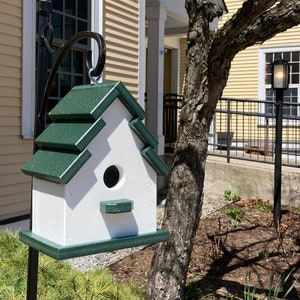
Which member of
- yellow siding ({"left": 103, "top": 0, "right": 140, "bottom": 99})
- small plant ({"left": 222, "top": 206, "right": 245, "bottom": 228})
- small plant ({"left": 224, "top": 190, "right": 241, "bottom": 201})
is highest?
yellow siding ({"left": 103, "top": 0, "right": 140, "bottom": 99})

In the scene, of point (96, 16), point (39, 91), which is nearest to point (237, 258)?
point (39, 91)

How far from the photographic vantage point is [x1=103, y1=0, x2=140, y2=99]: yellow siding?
7324 millimetres

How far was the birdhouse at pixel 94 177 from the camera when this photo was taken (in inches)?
70.8

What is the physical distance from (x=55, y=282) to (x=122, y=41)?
17.1ft

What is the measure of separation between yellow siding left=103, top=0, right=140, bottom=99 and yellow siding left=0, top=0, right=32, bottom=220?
5.99 feet

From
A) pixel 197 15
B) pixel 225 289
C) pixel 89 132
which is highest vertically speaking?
pixel 197 15

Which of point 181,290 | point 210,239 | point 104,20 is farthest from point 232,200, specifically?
point 181,290

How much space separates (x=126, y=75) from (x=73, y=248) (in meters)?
6.22

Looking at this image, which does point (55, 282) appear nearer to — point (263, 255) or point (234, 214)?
point (263, 255)

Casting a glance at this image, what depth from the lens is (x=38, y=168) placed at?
6.37 ft

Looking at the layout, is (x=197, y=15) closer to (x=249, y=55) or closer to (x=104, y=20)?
(x=104, y=20)

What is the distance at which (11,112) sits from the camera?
18.4ft

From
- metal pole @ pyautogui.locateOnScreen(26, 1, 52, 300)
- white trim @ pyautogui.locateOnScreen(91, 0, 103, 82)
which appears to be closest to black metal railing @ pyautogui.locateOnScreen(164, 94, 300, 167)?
white trim @ pyautogui.locateOnScreen(91, 0, 103, 82)

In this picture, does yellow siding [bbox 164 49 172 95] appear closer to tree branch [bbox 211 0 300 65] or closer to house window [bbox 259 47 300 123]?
house window [bbox 259 47 300 123]
